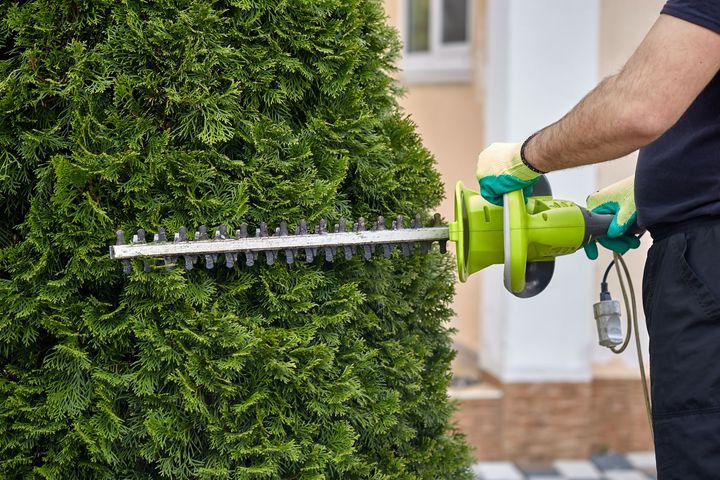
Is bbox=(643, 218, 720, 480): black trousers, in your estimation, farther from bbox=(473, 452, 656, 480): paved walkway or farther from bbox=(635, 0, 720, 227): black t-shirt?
bbox=(473, 452, 656, 480): paved walkway

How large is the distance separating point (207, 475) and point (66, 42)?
855 millimetres

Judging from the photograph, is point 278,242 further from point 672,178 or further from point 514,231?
point 672,178

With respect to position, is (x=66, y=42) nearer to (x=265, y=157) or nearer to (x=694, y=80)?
(x=265, y=157)

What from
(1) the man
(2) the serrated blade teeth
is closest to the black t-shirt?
Result: (1) the man

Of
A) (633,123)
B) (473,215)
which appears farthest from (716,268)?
(473,215)

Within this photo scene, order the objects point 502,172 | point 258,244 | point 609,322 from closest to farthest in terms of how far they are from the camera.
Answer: point 258,244 < point 502,172 < point 609,322

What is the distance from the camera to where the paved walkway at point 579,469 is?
4355mm

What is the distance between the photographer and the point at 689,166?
5.38ft

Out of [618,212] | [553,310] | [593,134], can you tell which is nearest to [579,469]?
[553,310]

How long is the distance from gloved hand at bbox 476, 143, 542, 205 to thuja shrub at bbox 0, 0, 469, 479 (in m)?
0.25

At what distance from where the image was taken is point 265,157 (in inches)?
64.3

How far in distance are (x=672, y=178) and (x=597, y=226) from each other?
8.9 inches

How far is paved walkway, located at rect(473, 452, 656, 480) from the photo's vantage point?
4355mm

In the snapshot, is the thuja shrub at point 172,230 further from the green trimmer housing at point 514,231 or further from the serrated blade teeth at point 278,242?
the green trimmer housing at point 514,231
